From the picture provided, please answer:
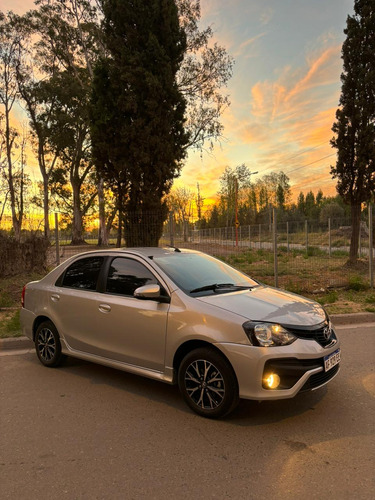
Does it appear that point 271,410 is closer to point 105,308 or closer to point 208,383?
point 208,383

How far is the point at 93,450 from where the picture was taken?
313 centimetres

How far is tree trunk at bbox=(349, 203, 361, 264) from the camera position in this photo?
1277 cm

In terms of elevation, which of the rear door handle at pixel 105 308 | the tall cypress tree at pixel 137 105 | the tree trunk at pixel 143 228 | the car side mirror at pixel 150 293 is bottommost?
the rear door handle at pixel 105 308

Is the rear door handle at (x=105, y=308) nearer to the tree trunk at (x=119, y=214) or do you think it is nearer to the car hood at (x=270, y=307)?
the car hood at (x=270, y=307)

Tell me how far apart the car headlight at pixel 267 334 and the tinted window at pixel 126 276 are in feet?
4.02

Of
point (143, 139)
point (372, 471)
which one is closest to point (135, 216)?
point (143, 139)

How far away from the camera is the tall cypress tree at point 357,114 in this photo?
559 inches

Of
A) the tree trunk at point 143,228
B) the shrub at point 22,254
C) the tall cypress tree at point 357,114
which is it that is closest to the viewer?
the tree trunk at point 143,228

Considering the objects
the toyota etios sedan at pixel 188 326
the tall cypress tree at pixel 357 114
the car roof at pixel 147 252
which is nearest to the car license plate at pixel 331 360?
the toyota etios sedan at pixel 188 326

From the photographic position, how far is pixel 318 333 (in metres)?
3.63

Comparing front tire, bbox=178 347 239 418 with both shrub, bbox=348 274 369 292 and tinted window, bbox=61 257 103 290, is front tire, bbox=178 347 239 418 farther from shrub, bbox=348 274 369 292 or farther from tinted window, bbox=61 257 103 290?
shrub, bbox=348 274 369 292

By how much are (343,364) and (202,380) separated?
2.35m

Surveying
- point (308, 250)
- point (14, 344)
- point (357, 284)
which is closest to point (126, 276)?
point (14, 344)

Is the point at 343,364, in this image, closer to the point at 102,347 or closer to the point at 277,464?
the point at 277,464
